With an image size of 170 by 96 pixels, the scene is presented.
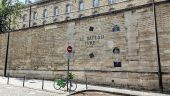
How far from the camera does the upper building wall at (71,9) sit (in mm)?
36375

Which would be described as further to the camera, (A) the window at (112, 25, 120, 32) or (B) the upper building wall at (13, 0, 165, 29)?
(B) the upper building wall at (13, 0, 165, 29)

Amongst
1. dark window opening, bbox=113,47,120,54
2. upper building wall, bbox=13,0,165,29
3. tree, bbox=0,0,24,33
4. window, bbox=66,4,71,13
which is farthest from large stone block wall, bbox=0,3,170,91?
window, bbox=66,4,71,13

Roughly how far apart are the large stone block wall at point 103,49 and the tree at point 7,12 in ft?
38.2

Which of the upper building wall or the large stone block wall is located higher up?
the upper building wall

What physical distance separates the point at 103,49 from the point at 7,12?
22620 mm

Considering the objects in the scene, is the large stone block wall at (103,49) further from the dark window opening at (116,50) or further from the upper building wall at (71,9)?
the upper building wall at (71,9)

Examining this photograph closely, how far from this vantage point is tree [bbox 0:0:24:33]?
3284cm

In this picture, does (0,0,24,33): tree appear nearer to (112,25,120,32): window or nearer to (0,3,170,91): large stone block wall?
(0,3,170,91): large stone block wall

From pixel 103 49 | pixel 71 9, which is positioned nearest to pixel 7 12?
pixel 71 9

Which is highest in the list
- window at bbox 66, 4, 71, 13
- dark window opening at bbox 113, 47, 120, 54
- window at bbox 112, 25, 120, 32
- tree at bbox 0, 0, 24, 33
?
window at bbox 66, 4, 71, 13

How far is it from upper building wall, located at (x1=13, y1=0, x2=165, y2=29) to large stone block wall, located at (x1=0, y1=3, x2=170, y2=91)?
60.7ft

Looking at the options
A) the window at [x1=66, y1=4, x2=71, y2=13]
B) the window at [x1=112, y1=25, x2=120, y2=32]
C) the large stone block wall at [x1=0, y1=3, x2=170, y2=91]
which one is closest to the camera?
the large stone block wall at [x1=0, y1=3, x2=170, y2=91]

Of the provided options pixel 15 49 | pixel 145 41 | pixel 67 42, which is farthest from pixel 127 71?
pixel 15 49

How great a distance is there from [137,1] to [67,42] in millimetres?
20008
